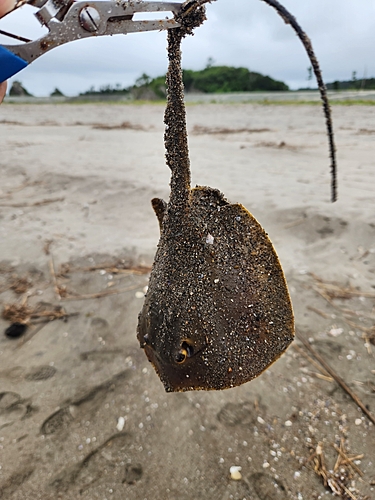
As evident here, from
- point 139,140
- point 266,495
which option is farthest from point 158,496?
point 139,140

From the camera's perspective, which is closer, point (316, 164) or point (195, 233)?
point (195, 233)

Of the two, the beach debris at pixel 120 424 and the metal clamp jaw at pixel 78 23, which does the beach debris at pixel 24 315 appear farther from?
the metal clamp jaw at pixel 78 23

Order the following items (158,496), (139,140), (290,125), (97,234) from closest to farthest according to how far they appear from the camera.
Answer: (158,496) < (97,234) < (139,140) < (290,125)

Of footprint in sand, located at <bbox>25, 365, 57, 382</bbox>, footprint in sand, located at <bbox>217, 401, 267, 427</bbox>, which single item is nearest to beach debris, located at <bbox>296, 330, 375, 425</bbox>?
footprint in sand, located at <bbox>217, 401, 267, 427</bbox>

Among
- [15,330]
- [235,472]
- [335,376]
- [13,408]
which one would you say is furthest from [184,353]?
[15,330]

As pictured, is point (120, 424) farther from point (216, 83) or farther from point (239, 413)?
point (216, 83)

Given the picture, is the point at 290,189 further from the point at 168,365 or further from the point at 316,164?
the point at 168,365

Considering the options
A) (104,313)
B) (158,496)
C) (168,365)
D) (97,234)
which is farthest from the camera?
(97,234)

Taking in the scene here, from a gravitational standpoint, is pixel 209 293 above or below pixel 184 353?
above
